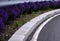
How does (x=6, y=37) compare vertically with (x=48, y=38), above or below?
above

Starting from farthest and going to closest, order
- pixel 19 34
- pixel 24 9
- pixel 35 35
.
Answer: pixel 24 9 → pixel 35 35 → pixel 19 34

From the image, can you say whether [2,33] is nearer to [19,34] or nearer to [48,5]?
[19,34]

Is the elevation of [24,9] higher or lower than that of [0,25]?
lower

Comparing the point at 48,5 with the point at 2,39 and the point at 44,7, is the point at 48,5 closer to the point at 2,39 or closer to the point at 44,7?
the point at 44,7

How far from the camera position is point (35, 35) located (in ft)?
32.6

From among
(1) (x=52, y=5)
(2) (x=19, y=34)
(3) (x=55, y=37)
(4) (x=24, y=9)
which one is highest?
(2) (x=19, y=34)

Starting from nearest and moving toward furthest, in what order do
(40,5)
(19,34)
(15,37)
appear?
(15,37)
(19,34)
(40,5)

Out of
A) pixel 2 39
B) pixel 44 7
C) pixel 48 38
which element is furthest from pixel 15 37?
pixel 44 7

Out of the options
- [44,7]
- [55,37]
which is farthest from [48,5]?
[55,37]

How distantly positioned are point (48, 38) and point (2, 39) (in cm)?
230

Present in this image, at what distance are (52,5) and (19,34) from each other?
18.4 meters

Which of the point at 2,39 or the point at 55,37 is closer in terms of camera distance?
the point at 2,39

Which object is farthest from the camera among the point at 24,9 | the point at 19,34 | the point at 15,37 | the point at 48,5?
the point at 48,5

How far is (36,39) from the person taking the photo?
9.14 metres
